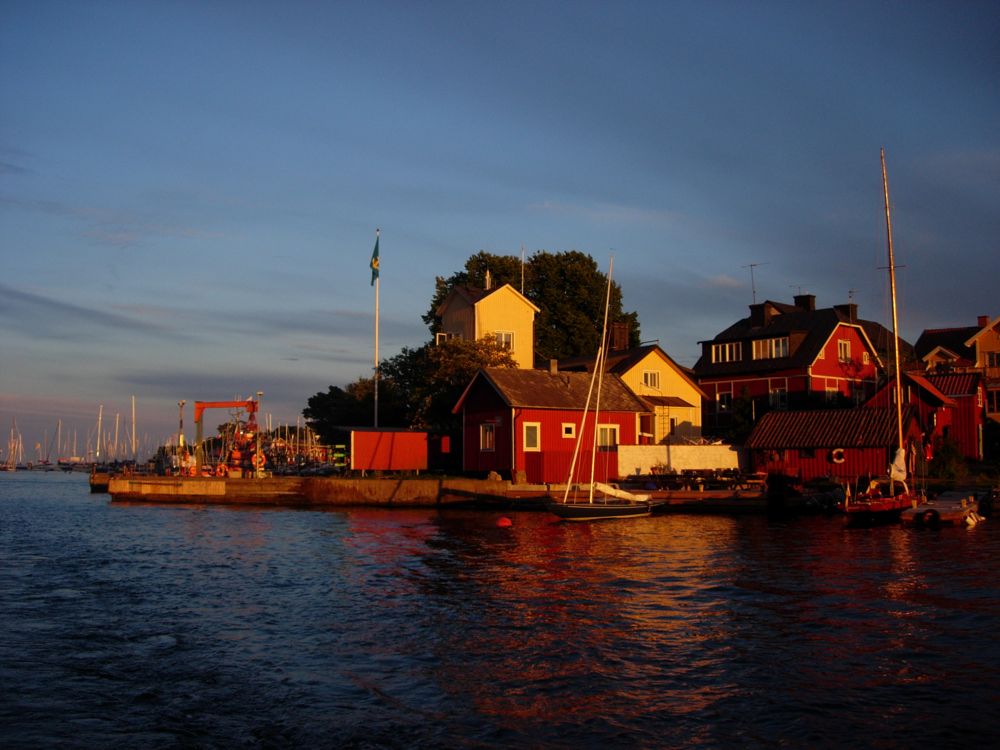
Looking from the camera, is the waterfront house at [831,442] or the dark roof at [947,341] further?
the dark roof at [947,341]

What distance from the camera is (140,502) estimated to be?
60.2 meters

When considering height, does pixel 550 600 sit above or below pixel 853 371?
below

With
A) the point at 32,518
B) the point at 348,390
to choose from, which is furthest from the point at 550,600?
the point at 348,390

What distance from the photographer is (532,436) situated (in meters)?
51.8

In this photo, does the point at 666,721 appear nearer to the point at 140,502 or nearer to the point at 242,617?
the point at 242,617

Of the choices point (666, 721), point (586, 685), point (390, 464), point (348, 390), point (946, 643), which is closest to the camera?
point (666, 721)

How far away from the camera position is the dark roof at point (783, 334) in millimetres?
68375

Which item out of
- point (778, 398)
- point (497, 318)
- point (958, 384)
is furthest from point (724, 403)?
point (497, 318)

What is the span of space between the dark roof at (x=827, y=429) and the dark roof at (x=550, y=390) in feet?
25.6

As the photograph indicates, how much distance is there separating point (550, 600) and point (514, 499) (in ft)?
84.8

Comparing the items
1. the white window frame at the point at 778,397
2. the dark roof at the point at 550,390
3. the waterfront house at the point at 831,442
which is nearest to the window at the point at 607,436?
the dark roof at the point at 550,390

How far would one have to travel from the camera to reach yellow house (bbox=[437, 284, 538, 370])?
227ft

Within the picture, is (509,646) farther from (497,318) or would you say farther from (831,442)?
(497,318)

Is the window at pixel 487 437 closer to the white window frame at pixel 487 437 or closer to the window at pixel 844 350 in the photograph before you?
the white window frame at pixel 487 437
